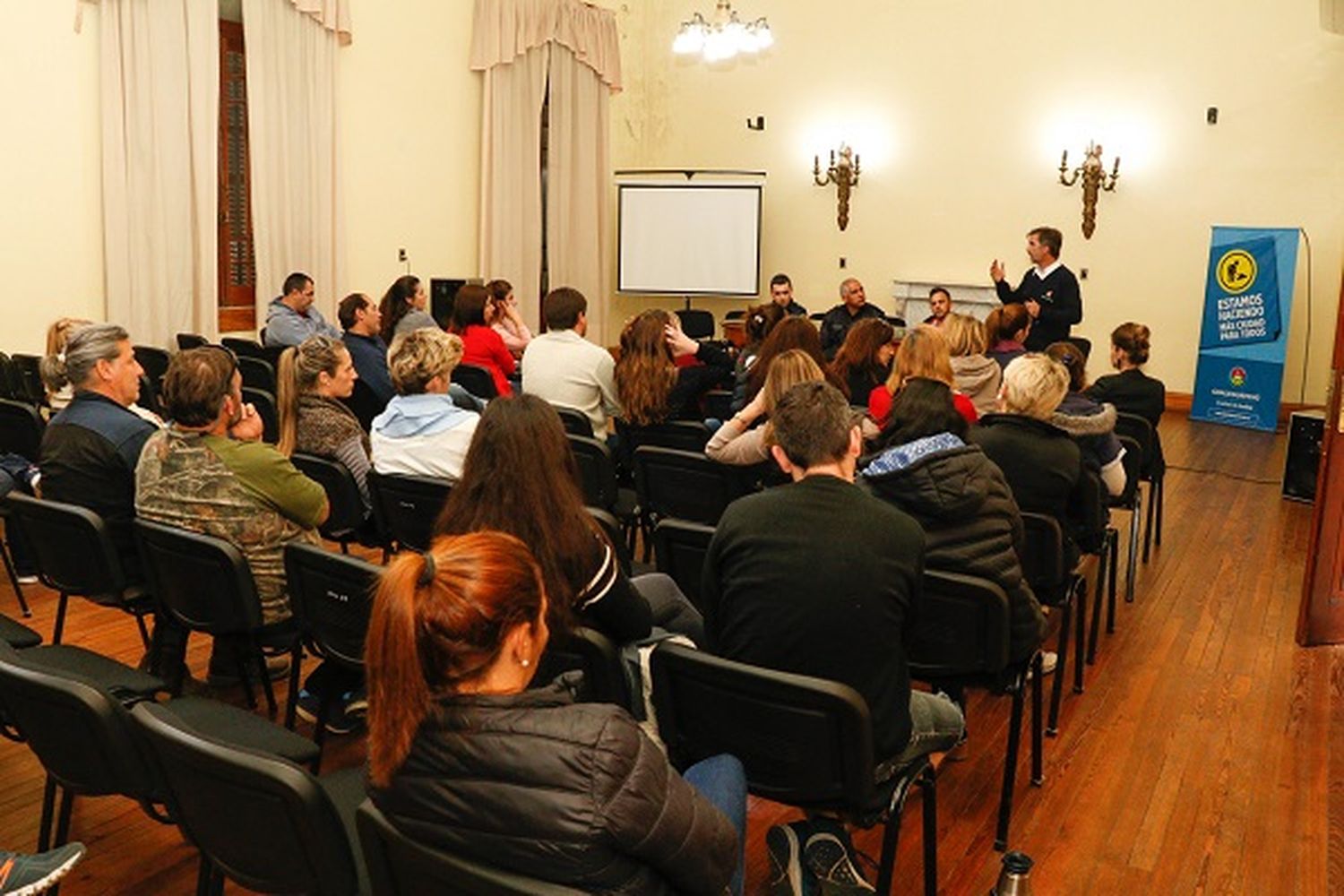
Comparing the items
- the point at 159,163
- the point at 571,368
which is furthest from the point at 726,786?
the point at 159,163

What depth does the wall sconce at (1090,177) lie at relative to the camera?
33.0ft

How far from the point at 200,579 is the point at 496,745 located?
1811mm

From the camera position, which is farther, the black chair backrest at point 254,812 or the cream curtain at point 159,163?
the cream curtain at point 159,163

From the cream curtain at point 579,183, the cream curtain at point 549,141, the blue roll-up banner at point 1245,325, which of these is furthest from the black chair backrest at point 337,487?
the blue roll-up banner at point 1245,325

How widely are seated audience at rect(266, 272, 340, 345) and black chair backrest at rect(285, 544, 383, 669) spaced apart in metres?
4.46

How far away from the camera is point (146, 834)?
113 inches

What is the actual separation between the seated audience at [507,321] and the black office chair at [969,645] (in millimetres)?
4560

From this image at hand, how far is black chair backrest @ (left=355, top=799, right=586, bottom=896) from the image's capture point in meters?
1.45

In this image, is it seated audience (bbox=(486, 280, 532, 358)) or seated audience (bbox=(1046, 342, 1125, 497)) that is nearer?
seated audience (bbox=(1046, 342, 1125, 497))

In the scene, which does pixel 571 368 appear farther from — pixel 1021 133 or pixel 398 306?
pixel 1021 133

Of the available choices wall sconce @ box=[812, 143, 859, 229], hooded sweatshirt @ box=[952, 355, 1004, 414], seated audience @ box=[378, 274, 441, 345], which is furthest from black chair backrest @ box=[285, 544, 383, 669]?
wall sconce @ box=[812, 143, 859, 229]

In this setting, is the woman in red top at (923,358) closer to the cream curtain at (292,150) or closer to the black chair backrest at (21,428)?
the black chair backrest at (21,428)

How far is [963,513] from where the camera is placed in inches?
113

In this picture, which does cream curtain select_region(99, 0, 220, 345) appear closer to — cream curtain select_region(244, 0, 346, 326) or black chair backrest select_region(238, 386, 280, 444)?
cream curtain select_region(244, 0, 346, 326)
